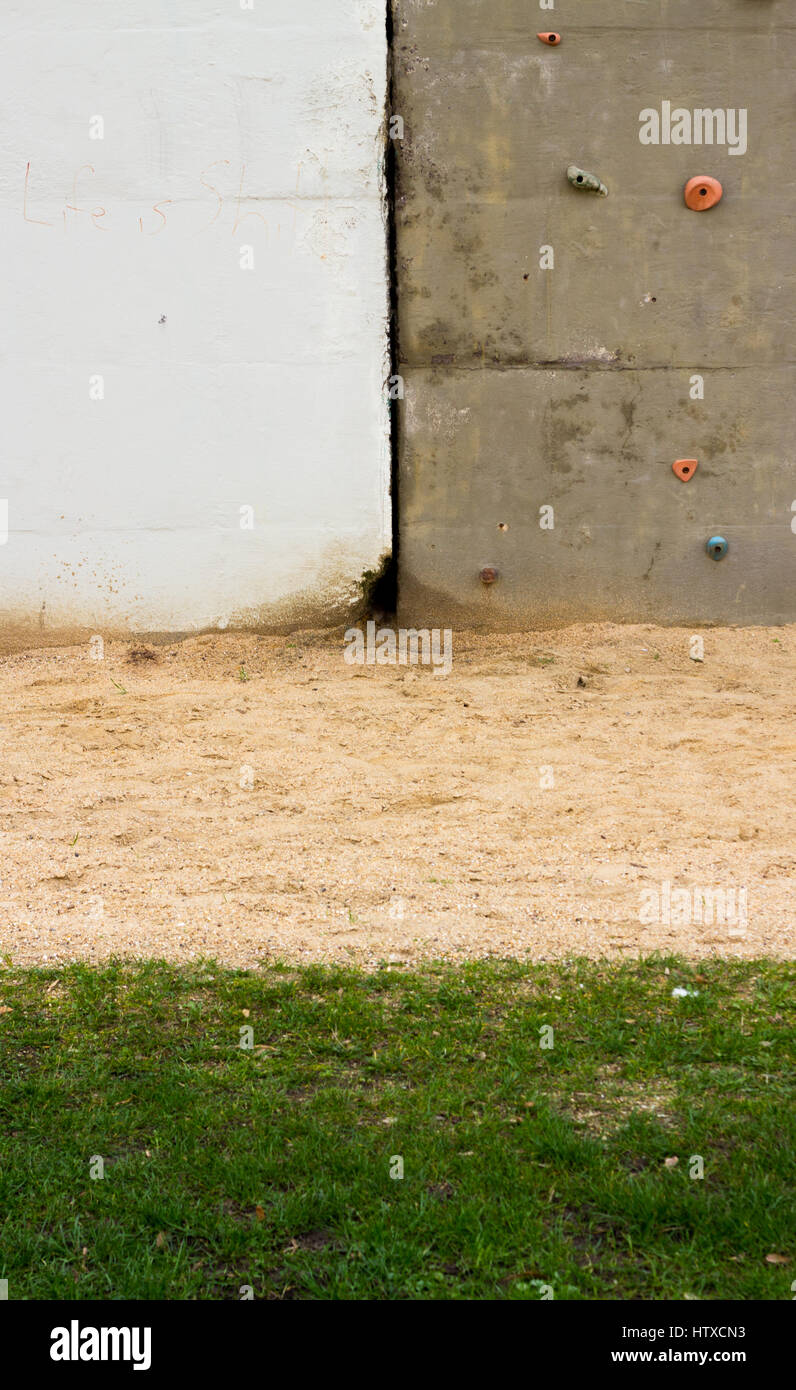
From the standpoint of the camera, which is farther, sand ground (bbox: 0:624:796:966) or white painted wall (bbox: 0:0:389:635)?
white painted wall (bbox: 0:0:389:635)

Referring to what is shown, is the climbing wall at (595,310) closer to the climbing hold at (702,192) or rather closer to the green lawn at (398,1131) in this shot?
the climbing hold at (702,192)

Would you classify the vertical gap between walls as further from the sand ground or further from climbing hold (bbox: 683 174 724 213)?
climbing hold (bbox: 683 174 724 213)

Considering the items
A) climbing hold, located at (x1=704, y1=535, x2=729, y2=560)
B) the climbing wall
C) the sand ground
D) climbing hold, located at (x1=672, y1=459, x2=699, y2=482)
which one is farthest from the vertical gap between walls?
climbing hold, located at (x1=704, y1=535, x2=729, y2=560)

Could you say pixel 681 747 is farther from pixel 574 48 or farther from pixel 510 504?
pixel 574 48

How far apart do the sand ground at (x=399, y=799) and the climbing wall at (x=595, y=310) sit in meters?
0.54

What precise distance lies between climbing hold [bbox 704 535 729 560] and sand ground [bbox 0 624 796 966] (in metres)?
0.52

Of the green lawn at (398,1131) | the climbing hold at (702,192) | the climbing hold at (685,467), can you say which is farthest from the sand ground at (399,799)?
the climbing hold at (702,192)

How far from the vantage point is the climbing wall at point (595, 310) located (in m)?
7.46

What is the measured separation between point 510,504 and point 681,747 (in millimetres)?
2559

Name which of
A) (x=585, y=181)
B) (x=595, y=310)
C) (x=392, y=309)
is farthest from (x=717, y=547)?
(x=392, y=309)

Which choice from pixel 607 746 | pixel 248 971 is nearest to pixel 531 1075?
pixel 248 971

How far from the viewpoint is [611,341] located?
7664 mm

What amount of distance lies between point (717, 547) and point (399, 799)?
3.70 m

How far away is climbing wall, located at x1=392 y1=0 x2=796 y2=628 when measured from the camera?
294 inches
